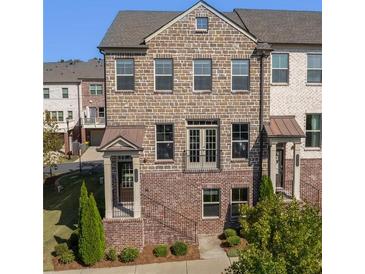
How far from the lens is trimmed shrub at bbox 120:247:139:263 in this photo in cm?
1216

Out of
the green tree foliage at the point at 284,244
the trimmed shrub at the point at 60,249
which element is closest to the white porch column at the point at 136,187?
the trimmed shrub at the point at 60,249

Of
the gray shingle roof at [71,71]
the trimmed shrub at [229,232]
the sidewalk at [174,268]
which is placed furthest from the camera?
the gray shingle roof at [71,71]

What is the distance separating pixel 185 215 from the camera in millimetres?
14500

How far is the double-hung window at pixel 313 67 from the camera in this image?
15.8 m

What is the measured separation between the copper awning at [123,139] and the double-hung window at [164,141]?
830mm

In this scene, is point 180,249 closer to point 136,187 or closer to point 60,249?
point 136,187

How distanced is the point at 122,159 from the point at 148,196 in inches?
82.1

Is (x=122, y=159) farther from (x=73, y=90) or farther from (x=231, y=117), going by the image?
(x=73, y=90)

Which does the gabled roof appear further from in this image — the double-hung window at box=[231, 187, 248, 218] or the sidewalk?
the sidewalk

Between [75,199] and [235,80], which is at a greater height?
[235,80]

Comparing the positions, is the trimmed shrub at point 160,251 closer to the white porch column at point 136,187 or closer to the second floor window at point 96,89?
the white porch column at point 136,187

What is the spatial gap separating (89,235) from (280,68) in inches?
461

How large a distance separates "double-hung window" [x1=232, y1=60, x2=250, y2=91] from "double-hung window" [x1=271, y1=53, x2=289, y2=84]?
1.97 meters
